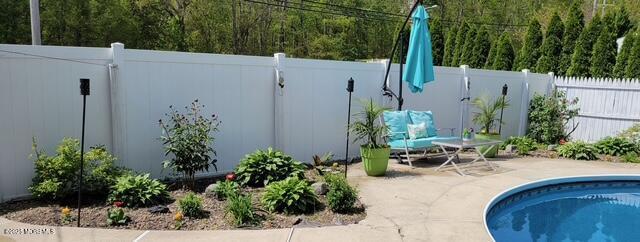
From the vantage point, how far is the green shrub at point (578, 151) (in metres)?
8.38

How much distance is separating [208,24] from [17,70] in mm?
16654

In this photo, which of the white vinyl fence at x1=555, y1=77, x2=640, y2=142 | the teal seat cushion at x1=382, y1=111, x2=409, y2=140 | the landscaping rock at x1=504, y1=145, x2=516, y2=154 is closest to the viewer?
the teal seat cushion at x1=382, y1=111, x2=409, y2=140

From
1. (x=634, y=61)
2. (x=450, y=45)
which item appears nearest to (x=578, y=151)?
(x=634, y=61)

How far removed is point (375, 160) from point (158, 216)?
10.2ft

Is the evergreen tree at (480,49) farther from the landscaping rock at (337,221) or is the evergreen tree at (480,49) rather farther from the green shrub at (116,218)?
the green shrub at (116,218)

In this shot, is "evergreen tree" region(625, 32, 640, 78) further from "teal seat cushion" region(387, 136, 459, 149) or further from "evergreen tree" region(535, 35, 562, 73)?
"teal seat cushion" region(387, 136, 459, 149)

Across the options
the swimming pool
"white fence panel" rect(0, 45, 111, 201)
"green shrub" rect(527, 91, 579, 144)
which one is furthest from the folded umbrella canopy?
"white fence panel" rect(0, 45, 111, 201)

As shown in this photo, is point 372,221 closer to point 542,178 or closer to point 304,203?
→ point 304,203

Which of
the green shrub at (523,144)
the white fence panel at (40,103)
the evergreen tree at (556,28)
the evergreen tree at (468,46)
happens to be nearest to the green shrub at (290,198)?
the white fence panel at (40,103)

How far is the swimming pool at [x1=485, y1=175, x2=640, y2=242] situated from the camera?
4784 millimetres

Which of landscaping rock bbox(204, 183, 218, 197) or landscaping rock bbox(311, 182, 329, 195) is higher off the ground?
landscaping rock bbox(311, 182, 329, 195)

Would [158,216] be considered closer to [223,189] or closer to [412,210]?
[223,189]

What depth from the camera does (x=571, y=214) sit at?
562 cm

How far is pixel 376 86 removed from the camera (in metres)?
7.99
